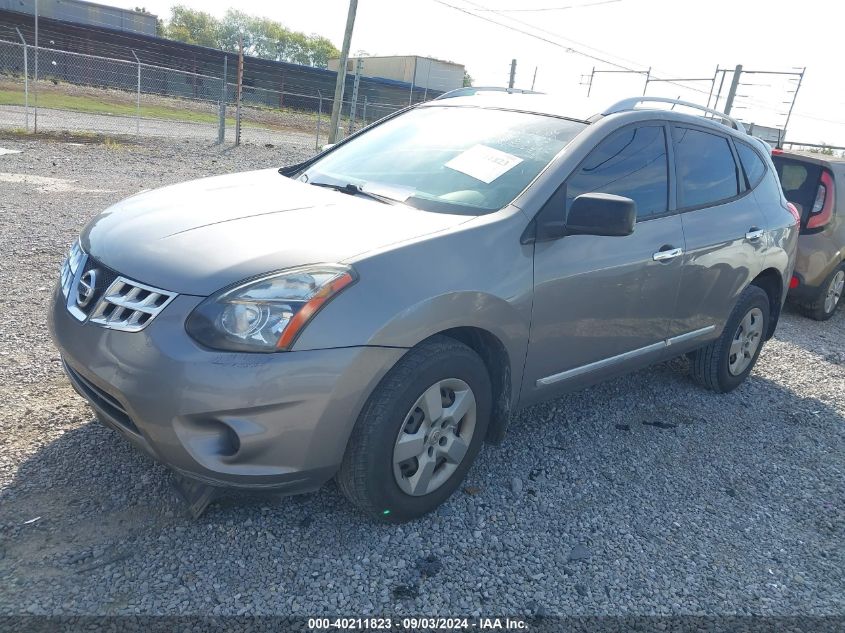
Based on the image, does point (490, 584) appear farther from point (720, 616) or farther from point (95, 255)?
point (95, 255)

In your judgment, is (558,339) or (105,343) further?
(558,339)

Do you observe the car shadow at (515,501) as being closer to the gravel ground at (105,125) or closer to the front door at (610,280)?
the front door at (610,280)

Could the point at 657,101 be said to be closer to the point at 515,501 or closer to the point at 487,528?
the point at 515,501

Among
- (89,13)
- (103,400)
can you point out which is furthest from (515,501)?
(89,13)

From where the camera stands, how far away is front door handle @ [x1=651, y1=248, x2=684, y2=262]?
11.8 feet

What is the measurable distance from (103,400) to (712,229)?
11.2 feet

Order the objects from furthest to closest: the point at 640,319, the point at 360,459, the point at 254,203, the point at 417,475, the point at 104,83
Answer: the point at 104,83 → the point at 640,319 → the point at 254,203 → the point at 417,475 → the point at 360,459

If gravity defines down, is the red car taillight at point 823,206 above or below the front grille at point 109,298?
above

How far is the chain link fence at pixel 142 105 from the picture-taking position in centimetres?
1923

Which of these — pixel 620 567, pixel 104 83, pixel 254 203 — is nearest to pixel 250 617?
pixel 620 567

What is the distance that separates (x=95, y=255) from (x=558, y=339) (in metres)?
2.04

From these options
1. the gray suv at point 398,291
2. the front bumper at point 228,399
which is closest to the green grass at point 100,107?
the gray suv at point 398,291

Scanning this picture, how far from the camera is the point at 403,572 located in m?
2.58

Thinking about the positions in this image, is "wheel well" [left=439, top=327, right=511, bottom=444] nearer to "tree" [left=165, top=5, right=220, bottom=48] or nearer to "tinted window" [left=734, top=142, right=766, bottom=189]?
"tinted window" [left=734, top=142, right=766, bottom=189]
